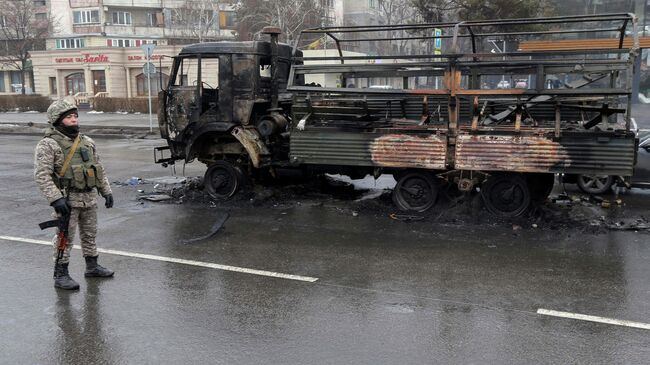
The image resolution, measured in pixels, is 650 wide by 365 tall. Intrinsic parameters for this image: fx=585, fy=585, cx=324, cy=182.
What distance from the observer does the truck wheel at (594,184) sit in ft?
32.5

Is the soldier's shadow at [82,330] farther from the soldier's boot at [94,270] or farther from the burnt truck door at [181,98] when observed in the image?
the burnt truck door at [181,98]

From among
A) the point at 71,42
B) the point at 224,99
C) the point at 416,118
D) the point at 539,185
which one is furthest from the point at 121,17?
the point at 539,185

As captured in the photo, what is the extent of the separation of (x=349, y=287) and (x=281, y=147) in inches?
182

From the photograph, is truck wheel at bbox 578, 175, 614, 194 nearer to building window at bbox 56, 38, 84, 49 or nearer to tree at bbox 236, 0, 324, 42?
tree at bbox 236, 0, 324, 42

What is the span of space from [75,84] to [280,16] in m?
20.9

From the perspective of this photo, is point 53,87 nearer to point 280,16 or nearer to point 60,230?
point 280,16

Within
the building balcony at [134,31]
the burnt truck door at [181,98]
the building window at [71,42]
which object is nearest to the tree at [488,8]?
the burnt truck door at [181,98]

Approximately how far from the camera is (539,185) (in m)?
8.50

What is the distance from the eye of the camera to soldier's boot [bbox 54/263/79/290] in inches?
215

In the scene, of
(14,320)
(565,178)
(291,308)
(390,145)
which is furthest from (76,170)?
(565,178)

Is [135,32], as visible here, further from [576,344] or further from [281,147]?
[576,344]

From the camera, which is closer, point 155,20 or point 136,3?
point 136,3

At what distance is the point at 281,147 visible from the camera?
978 centimetres

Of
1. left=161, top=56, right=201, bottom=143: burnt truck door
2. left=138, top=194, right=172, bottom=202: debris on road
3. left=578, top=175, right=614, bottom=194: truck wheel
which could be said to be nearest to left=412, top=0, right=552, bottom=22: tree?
left=578, top=175, right=614, bottom=194: truck wheel
